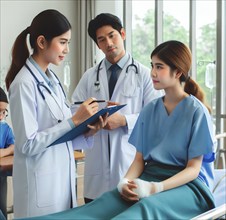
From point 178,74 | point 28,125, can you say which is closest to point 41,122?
point 28,125

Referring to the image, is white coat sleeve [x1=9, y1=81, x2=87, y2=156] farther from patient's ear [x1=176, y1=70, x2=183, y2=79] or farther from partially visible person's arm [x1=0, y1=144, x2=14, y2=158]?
partially visible person's arm [x1=0, y1=144, x2=14, y2=158]

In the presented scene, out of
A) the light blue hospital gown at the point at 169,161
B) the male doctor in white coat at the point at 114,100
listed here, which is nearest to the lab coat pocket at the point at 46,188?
the light blue hospital gown at the point at 169,161

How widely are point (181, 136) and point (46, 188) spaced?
23.9 inches

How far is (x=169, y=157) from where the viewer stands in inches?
65.9

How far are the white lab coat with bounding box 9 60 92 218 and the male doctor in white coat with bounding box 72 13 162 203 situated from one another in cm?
44

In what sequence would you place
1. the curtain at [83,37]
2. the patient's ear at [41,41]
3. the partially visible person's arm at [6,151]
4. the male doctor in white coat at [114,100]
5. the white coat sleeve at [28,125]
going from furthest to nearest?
the curtain at [83,37]
the partially visible person's arm at [6,151]
the male doctor in white coat at [114,100]
the patient's ear at [41,41]
the white coat sleeve at [28,125]

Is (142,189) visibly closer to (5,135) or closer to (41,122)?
(41,122)

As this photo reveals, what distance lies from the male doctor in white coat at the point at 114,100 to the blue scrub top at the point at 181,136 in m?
0.31

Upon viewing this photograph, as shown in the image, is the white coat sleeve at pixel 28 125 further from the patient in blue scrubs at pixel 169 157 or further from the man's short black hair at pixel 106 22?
the man's short black hair at pixel 106 22

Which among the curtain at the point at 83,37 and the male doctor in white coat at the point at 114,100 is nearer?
the male doctor in white coat at the point at 114,100

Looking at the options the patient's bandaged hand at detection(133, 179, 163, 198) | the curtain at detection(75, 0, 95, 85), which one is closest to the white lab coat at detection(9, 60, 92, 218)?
the patient's bandaged hand at detection(133, 179, 163, 198)

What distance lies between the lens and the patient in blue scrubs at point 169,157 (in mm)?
1483

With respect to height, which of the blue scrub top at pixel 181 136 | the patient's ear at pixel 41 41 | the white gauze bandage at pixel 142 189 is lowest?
the white gauze bandage at pixel 142 189

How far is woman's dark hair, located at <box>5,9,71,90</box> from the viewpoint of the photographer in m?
1.71
